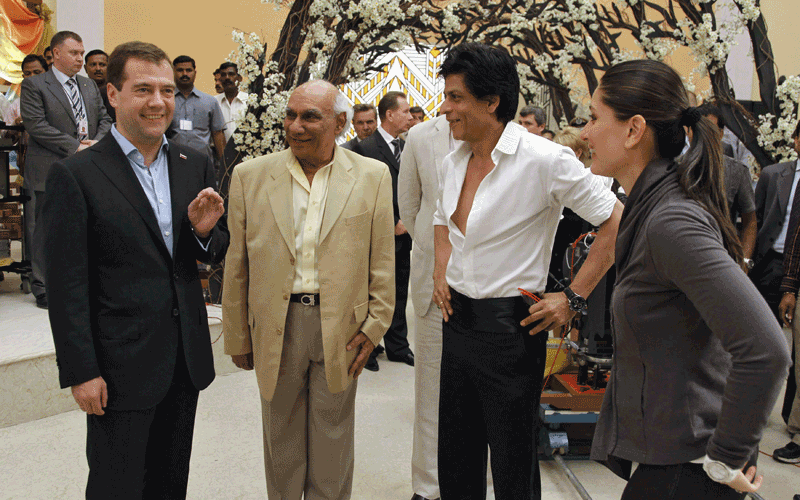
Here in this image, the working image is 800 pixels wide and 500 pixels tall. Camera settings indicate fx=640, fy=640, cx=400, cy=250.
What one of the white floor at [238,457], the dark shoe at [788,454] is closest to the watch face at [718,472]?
the white floor at [238,457]

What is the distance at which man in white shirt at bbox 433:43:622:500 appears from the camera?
1.95 m

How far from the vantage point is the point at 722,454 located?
1159 mm

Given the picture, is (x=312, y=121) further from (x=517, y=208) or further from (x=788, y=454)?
(x=788, y=454)

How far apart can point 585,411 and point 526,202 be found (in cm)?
165

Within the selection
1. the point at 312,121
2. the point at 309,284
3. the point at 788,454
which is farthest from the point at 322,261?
the point at 788,454

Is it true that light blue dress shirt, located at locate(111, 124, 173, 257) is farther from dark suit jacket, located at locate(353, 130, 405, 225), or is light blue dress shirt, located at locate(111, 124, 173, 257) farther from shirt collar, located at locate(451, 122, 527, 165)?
dark suit jacket, located at locate(353, 130, 405, 225)

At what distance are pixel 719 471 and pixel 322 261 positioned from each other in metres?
1.38

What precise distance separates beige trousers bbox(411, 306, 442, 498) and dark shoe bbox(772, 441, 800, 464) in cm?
197

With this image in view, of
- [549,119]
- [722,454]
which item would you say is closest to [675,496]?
[722,454]

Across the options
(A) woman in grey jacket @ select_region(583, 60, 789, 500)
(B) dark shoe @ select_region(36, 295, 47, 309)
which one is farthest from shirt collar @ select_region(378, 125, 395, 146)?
(A) woman in grey jacket @ select_region(583, 60, 789, 500)

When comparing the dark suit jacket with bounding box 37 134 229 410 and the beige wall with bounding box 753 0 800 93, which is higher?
the beige wall with bounding box 753 0 800 93

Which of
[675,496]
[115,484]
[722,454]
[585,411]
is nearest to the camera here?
[722,454]

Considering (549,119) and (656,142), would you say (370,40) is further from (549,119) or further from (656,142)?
(549,119)

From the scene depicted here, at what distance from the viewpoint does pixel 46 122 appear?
447cm
